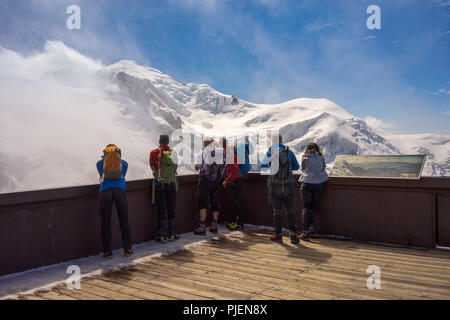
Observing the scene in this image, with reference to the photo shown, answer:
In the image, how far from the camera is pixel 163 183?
252 inches

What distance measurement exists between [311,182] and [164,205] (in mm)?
2676

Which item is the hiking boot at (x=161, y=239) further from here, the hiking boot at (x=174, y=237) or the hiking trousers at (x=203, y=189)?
the hiking trousers at (x=203, y=189)

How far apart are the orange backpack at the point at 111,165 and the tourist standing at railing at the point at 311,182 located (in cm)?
328

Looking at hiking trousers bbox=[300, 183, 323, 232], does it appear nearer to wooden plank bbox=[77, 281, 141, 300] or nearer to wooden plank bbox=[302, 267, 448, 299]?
wooden plank bbox=[302, 267, 448, 299]

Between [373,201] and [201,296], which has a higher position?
[373,201]

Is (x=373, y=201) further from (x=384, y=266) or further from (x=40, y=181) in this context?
(x=40, y=181)

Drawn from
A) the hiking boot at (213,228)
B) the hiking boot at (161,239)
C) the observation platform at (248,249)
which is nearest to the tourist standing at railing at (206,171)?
the hiking boot at (213,228)

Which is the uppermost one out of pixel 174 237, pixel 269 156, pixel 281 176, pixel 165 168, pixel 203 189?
pixel 269 156

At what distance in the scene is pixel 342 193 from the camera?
689cm

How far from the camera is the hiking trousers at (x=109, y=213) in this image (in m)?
5.40

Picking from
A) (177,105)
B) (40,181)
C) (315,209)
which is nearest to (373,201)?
(315,209)

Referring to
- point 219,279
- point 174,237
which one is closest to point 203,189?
point 174,237

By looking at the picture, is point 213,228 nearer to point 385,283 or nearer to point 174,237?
point 174,237

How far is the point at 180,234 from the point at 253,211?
5.85 feet
